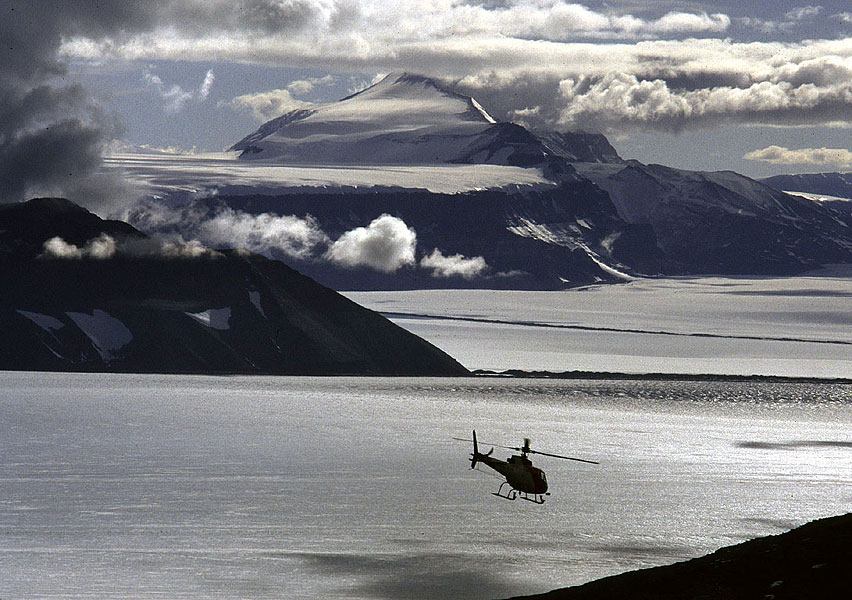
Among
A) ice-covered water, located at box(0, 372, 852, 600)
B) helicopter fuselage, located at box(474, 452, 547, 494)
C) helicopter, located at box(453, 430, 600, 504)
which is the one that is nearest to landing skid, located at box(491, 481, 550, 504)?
helicopter, located at box(453, 430, 600, 504)

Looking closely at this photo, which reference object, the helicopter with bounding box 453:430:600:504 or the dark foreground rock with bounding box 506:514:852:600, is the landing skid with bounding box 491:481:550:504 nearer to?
the helicopter with bounding box 453:430:600:504

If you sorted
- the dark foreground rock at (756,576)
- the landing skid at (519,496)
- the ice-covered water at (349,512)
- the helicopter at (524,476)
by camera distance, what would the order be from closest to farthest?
the dark foreground rock at (756,576), the ice-covered water at (349,512), the helicopter at (524,476), the landing skid at (519,496)

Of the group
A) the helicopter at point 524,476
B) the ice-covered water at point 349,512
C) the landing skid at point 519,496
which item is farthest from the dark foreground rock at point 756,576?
the landing skid at point 519,496

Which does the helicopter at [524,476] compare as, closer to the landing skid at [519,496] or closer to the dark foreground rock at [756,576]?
the landing skid at [519,496]

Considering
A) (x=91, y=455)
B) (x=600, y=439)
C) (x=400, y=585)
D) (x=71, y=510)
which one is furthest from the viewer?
(x=600, y=439)

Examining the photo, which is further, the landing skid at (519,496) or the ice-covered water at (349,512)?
the landing skid at (519,496)

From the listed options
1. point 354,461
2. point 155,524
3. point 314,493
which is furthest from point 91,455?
point 155,524

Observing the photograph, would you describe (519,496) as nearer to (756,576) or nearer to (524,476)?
(524,476)

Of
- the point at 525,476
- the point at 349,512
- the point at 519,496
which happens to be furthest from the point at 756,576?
the point at 519,496

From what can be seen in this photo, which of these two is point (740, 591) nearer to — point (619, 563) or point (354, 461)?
point (619, 563)
